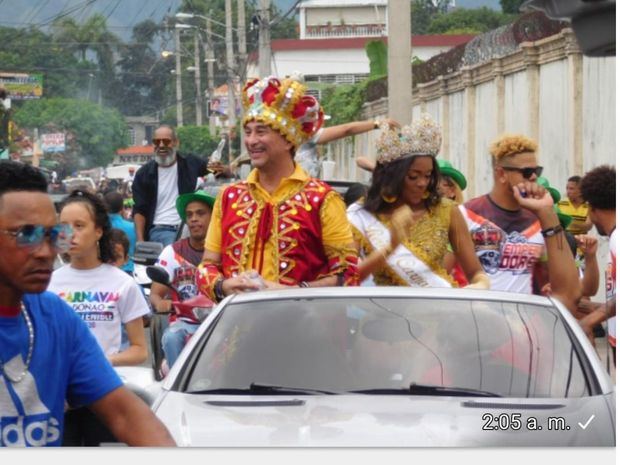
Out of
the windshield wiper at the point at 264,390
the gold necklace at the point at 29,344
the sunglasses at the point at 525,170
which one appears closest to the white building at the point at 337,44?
the sunglasses at the point at 525,170

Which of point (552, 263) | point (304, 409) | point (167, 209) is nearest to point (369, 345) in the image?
point (304, 409)

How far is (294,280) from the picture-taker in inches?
276

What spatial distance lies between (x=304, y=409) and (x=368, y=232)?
2068mm

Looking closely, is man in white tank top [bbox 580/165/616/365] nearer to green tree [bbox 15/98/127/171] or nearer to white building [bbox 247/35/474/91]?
white building [bbox 247/35/474/91]

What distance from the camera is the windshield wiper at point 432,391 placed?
5.63 meters

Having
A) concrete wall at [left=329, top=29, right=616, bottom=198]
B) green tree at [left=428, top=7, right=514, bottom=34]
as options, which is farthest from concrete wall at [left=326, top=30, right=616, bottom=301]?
green tree at [left=428, top=7, right=514, bottom=34]

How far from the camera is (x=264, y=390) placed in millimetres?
5727

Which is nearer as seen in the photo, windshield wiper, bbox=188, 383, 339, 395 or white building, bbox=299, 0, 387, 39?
windshield wiper, bbox=188, 383, 339, 395

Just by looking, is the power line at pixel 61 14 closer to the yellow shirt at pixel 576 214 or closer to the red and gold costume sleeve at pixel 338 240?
the yellow shirt at pixel 576 214

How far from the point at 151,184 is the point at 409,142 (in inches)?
215

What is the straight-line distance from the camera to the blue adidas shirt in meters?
3.87

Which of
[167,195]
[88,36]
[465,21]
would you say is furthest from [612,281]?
[465,21]

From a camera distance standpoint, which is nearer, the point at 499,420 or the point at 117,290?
the point at 499,420

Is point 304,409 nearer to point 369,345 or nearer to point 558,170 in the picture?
point 369,345
